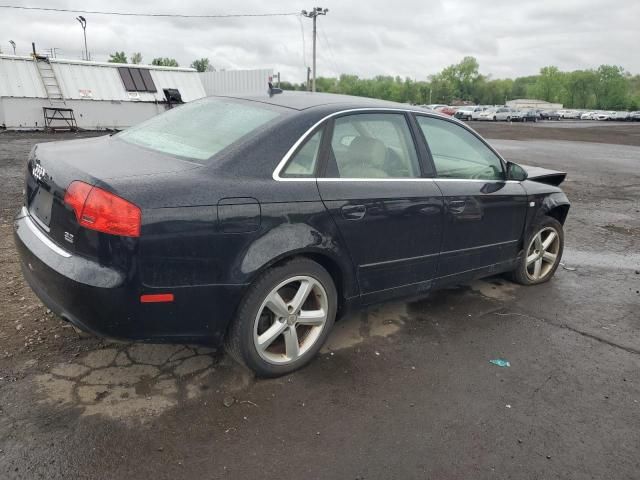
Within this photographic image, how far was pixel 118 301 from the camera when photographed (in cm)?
247

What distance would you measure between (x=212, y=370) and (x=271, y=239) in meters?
0.97

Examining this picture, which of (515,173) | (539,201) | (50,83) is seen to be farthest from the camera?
(50,83)

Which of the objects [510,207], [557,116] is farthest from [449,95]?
[510,207]

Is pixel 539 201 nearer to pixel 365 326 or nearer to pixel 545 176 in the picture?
pixel 545 176

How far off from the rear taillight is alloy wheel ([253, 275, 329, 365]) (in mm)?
845

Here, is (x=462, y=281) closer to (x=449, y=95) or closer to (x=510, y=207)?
(x=510, y=207)

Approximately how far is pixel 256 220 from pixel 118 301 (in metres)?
0.79

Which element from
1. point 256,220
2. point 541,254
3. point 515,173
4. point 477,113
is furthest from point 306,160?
point 477,113

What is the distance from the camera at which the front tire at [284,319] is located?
9.29ft

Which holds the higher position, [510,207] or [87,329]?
[510,207]

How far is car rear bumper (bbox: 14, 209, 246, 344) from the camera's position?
2463mm

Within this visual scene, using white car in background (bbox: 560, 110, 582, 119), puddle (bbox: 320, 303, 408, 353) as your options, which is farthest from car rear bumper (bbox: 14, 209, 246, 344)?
white car in background (bbox: 560, 110, 582, 119)

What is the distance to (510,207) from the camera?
424cm

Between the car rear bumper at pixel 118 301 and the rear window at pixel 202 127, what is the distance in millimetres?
787
